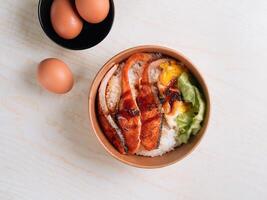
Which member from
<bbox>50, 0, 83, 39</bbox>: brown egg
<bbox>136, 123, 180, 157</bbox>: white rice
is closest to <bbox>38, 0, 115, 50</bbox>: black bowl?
<bbox>50, 0, 83, 39</bbox>: brown egg

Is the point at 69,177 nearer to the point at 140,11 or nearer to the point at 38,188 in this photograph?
the point at 38,188

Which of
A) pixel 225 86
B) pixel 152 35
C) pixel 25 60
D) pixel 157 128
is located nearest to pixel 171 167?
pixel 157 128

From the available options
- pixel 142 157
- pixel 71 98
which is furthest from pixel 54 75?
pixel 142 157

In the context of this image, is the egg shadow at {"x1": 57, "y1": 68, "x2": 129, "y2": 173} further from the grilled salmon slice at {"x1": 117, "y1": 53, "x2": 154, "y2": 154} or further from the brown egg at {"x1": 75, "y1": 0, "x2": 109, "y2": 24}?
the brown egg at {"x1": 75, "y1": 0, "x2": 109, "y2": 24}

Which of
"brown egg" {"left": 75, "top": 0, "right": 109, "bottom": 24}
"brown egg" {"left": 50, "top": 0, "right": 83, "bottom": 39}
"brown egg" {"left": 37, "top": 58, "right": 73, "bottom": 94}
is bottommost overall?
"brown egg" {"left": 37, "top": 58, "right": 73, "bottom": 94}

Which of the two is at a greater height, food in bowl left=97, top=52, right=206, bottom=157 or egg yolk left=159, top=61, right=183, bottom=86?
egg yolk left=159, top=61, right=183, bottom=86

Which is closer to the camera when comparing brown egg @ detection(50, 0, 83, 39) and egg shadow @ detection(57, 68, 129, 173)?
brown egg @ detection(50, 0, 83, 39)

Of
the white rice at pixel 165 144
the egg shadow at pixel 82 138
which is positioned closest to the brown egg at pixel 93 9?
the egg shadow at pixel 82 138
